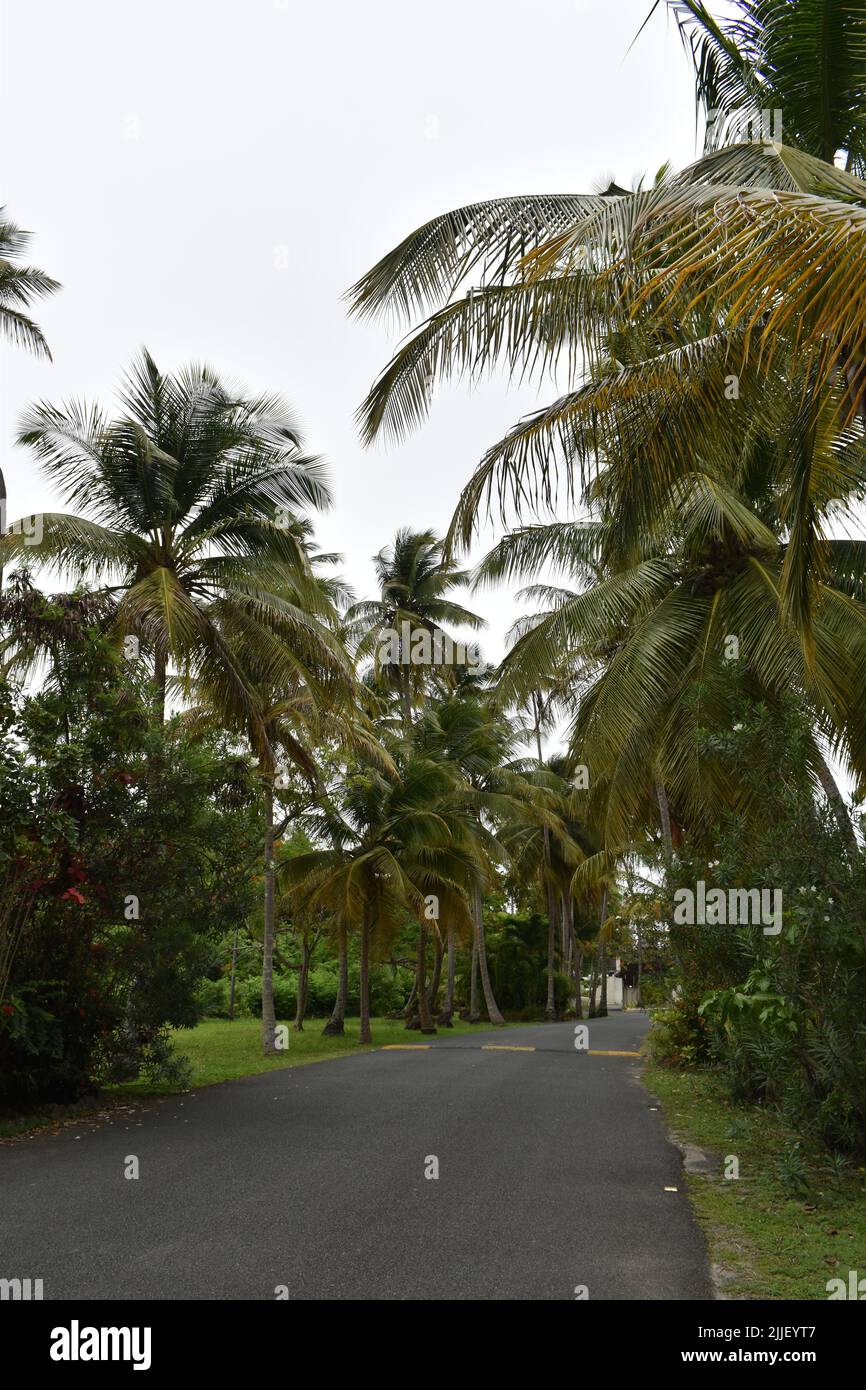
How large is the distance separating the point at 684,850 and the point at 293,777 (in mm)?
9755

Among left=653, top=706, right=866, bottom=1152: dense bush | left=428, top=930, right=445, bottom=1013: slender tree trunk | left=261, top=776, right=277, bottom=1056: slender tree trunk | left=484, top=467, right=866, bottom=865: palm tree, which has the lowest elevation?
left=428, top=930, right=445, bottom=1013: slender tree trunk

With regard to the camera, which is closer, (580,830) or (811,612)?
(811,612)

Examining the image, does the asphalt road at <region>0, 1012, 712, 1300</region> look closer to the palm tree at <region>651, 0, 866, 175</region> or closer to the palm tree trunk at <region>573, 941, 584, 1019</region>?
the palm tree at <region>651, 0, 866, 175</region>

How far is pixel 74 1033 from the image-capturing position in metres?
11.1

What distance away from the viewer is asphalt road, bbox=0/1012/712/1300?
5.14 meters

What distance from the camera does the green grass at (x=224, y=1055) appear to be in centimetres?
1055

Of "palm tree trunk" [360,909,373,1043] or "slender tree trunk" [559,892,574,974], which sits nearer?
"palm tree trunk" [360,909,373,1043]

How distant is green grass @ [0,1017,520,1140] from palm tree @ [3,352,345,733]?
5.13 metres

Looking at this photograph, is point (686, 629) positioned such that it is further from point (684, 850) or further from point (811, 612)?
point (811, 612)

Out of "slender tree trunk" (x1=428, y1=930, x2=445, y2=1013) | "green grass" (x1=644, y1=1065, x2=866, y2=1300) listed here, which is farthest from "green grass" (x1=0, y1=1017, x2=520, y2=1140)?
"green grass" (x1=644, y1=1065, x2=866, y2=1300)

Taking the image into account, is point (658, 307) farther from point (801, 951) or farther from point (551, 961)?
point (551, 961)

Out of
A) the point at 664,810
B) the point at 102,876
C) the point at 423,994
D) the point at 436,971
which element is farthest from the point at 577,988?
the point at 102,876

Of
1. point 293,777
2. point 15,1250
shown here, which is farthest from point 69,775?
point 293,777

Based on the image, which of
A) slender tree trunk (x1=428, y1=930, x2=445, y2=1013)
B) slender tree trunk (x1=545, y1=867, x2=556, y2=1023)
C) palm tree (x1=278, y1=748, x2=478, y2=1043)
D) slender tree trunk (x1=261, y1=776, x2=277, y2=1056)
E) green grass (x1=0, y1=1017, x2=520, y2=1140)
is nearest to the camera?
green grass (x1=0, y1=1017, x2=520, y2=1140)
